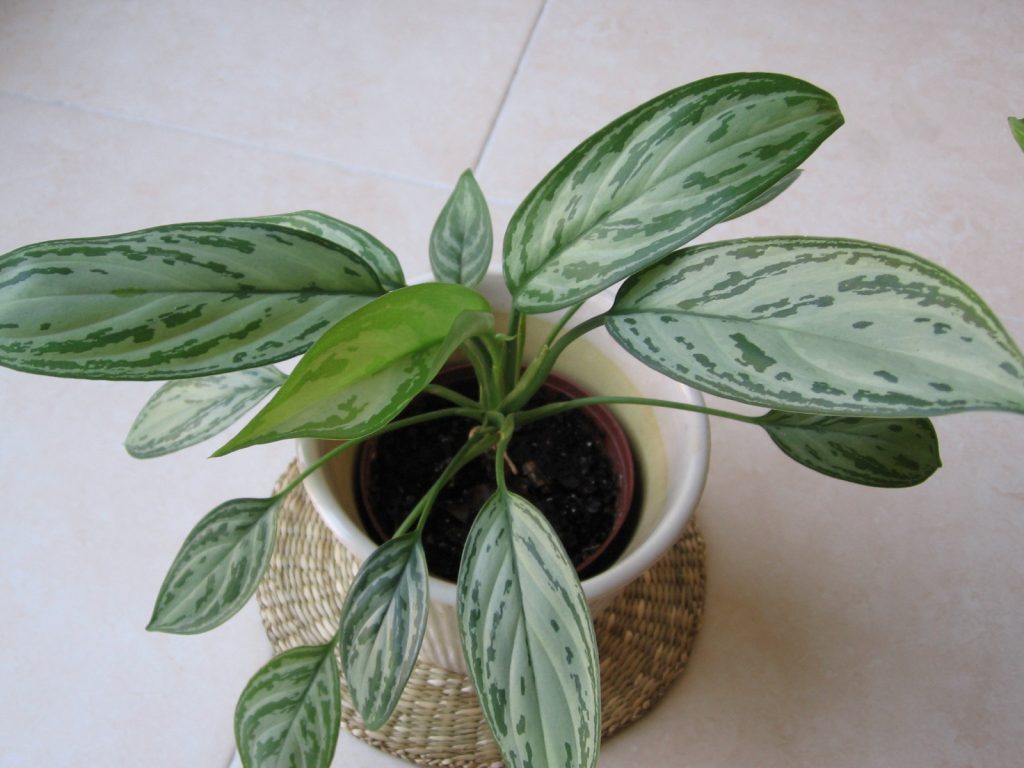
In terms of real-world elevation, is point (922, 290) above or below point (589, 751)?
above

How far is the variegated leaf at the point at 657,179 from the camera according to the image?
0.39 m

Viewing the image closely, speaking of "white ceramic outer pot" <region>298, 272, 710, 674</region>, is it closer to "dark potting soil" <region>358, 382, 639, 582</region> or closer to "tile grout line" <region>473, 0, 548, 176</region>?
"dark potting soil" <region>358, 382, 639, 582</region>

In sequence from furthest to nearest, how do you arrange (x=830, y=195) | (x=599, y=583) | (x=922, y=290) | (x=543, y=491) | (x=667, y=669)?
(x=830, y=195) → (x=667, y=669) → (x=543, y=491) → (x=599, y=583) → (x=922, y=290)

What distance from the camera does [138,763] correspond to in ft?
2.34

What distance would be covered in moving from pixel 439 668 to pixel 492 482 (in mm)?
164

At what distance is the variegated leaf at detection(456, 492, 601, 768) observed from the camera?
41 cm

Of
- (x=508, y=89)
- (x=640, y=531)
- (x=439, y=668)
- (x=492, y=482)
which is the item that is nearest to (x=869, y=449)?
(x=640, y=531)

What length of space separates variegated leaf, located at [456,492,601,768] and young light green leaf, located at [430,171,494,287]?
0.18 m

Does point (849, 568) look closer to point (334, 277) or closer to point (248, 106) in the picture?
point (334, 277)

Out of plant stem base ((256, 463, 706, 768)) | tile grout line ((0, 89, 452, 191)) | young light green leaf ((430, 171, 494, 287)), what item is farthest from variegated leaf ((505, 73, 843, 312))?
tile grout line ((0, 89, 452, 191))

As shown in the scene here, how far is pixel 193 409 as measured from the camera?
0.57 m

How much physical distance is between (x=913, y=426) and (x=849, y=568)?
37cm

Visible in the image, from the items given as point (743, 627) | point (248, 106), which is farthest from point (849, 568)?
point (248, 106)

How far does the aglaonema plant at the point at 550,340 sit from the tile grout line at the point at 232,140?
0.55 metres
